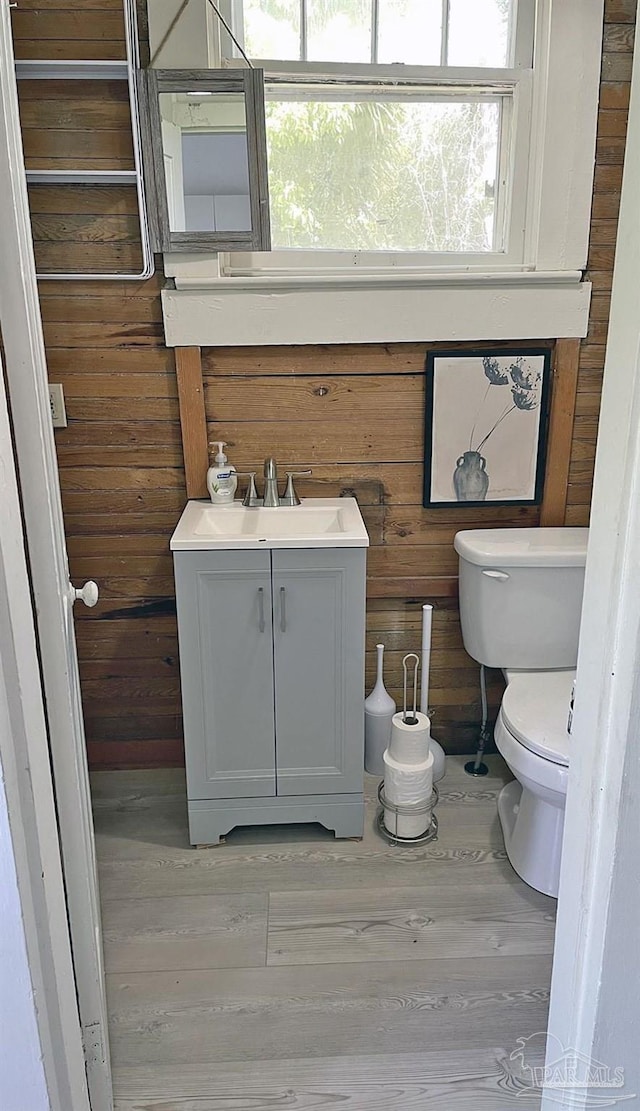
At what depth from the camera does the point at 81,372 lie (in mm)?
2076

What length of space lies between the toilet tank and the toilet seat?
64 mm

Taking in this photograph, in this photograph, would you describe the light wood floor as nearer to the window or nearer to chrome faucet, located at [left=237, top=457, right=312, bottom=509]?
chrome faucet, located at [left=237, top=457, right=312, bottom=509]

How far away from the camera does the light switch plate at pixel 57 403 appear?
2066 mm

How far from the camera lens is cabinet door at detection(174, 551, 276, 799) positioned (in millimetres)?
1884

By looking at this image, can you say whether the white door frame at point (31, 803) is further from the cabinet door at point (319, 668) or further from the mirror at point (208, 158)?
the mirror at point (208, 158)

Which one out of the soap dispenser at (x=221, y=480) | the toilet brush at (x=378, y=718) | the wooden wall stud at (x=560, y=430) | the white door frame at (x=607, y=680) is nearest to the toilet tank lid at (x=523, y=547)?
the wooden wall stud at (x=560, y=430)

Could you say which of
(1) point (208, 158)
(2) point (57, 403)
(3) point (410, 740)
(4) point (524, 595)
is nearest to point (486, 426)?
(4) point (524, 595)

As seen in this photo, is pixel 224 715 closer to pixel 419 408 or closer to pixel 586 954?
pixel 419 408

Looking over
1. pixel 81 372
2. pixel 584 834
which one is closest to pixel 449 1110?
pixel 584 834

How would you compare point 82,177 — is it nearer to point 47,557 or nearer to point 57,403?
point 57,403

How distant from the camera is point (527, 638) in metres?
2.10

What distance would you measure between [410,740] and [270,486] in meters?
0.77

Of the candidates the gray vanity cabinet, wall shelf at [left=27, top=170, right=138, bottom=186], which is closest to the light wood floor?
the gray vanity cabinet

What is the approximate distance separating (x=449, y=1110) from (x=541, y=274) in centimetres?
186
